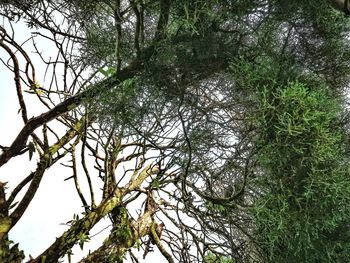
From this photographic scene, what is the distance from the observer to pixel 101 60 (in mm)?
2906

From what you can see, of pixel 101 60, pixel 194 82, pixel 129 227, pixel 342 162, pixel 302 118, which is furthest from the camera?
pixel 129 227

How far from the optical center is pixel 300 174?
1.99m

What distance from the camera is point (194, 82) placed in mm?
2318

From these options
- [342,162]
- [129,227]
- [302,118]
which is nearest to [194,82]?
[302,118]

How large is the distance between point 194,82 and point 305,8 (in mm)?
626

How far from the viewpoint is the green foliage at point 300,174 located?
1918 mm

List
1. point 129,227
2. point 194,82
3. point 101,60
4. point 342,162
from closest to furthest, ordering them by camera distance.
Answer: point 342,162
point 194,82
point 101,60
point 129,227

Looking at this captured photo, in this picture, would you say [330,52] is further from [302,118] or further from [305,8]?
[302,118]

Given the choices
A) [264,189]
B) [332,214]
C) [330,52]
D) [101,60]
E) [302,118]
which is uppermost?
[101,60]

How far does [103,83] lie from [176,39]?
0.49 metres

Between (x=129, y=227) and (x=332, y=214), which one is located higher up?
(x=129, y=227)

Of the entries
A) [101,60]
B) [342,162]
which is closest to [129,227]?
[101,60]

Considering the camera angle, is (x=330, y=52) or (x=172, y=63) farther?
(x=330, y=52)

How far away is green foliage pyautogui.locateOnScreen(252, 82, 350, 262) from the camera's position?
6.29ft
